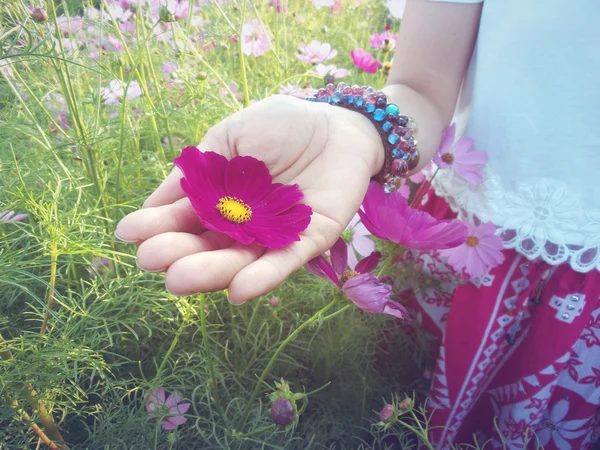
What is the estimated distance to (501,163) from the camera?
0.66m

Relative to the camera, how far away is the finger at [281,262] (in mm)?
371

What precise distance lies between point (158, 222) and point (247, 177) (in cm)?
13

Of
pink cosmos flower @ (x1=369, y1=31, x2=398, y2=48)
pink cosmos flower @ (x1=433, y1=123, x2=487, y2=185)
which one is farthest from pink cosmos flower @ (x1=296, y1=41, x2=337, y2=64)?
pink cosmos flower @ (x1=433, y1=123, x2=487, y2=185)

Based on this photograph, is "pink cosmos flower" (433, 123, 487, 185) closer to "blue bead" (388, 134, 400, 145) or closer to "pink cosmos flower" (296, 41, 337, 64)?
"blue bead" (388, 134, 400, 145)

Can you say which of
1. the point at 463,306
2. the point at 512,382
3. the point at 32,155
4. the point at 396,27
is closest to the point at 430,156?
the point at 463,306

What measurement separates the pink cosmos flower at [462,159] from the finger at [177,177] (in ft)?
1.01

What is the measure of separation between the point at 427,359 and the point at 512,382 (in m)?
0.18

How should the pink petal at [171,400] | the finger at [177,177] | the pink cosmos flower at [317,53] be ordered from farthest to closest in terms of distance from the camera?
the pink cosmos flower at [317,53] → the pink petal at [171,400] → the finger at [177,177]

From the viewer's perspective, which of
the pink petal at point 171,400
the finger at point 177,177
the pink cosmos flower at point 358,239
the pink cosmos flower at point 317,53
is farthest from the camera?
the pink cosmos flower at point 317,53

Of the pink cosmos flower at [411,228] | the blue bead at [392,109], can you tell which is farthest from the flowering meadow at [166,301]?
the blue bead at [392,109]

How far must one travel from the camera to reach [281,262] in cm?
40

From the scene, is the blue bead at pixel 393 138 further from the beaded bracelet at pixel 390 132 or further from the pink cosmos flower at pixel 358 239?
the pink cosmos flower at pixel 358 239

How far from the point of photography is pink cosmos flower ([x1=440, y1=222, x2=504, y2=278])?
62 centimetres

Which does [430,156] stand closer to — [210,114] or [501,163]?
[501,163]
